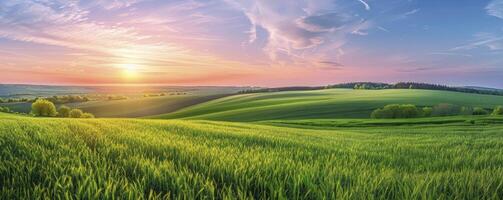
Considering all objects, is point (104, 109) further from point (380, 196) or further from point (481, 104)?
point (380, 196)

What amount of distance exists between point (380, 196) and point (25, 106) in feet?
454

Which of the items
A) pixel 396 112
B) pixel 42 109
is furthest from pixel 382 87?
pixel 42 109

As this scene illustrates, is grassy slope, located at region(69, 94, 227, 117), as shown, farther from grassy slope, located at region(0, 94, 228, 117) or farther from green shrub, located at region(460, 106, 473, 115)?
green shrub, located at region(460, 106, 473, 115)

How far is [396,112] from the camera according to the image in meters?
78.2

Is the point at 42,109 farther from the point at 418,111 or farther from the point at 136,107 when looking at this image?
the point at 418,111

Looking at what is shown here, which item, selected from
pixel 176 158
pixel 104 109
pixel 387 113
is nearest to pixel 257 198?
pixel 176 158

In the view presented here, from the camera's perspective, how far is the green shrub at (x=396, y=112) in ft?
249

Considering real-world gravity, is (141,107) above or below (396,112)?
below

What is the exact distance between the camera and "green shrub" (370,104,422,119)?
75.9 m

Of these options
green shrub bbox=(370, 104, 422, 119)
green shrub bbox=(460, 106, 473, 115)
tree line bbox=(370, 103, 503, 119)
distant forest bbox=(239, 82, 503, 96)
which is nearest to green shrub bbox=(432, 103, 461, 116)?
tree line bbox=(370, 103, 503, 119)

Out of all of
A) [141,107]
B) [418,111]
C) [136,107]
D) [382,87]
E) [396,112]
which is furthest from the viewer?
[382,87]

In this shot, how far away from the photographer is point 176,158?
418cm

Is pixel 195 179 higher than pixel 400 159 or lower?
higher

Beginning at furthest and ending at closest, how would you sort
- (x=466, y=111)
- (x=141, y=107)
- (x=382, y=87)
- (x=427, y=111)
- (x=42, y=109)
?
1. (x=382, y=87)
2. (x=141, y=107)
3. (x=42, y=109)
4. (x=427, y=111)
5. (x=466, y=111)
